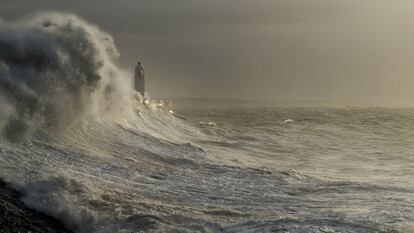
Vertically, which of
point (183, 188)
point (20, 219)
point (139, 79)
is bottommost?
point (183, 188)

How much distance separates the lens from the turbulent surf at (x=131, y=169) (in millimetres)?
8227

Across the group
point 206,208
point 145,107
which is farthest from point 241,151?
point 206,208

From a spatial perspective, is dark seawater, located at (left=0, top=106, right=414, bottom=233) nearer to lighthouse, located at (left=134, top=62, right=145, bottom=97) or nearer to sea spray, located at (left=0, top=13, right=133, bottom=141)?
sea spray, located at (left=0, top=13, right=133, bottom=141)

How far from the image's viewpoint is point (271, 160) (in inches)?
723

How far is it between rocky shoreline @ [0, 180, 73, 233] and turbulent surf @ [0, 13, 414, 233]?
153 millimetres

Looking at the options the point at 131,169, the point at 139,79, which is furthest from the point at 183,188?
the point at 139,79

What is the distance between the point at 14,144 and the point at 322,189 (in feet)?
19.9

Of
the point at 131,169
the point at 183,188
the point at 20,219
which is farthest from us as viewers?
the point at 131,169

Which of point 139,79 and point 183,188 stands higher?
point 139,79

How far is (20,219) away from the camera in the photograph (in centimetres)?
730

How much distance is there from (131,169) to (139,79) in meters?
22.7

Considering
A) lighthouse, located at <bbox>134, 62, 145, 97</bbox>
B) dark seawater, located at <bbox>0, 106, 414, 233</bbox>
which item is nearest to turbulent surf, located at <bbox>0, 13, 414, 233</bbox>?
dark seawater, located at <bbox>0, 106, 414, 233</bbox>

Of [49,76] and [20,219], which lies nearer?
[20,219]

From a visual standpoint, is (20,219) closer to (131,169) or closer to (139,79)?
(131,169)
